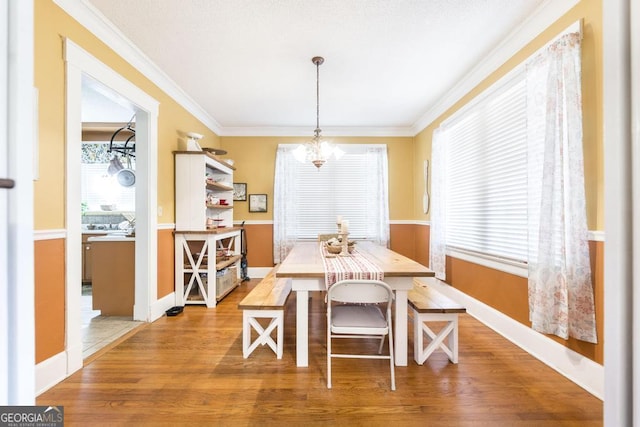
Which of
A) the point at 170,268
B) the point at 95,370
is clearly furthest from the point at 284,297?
the point at 170,268

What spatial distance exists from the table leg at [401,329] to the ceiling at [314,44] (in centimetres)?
218

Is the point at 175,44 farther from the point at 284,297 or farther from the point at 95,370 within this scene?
the point at 95,370

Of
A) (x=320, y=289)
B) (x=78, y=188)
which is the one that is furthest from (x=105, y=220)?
(x=320, y=289)

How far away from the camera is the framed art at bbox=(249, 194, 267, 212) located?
5191mm

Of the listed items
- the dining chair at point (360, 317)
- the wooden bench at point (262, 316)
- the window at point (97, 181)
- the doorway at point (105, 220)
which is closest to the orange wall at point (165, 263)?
the doorway at point (105, 220)

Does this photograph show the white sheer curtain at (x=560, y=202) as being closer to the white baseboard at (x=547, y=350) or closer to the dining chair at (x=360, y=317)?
the white baseboard at (x=547, y=350)

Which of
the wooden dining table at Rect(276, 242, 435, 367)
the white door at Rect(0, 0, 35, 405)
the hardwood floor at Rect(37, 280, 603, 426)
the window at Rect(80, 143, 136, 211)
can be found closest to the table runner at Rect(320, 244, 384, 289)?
the wooden dining table at Rect(276, 242, 435, 367)

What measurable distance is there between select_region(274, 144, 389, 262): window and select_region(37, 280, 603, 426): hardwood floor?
2714mm

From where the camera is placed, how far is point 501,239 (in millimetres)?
2797

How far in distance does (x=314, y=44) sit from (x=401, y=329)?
8.44 feet

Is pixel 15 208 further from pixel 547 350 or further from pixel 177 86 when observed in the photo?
pixel 177 86

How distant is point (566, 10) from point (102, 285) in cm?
490

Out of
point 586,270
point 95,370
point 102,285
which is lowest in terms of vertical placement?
point 95,370

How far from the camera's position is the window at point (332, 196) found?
5.04 metres
